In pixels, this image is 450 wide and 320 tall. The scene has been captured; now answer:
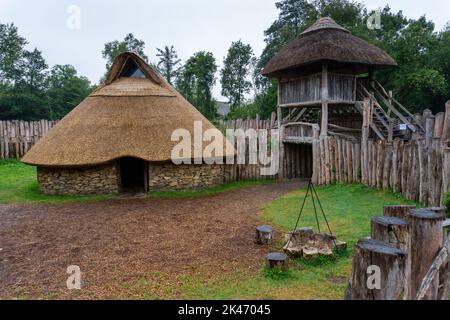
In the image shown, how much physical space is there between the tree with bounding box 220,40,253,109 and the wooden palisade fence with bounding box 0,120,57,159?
79.4 feet

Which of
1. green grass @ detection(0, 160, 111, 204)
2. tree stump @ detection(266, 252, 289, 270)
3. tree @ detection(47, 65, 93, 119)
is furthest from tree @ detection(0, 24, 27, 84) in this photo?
tree stump @ detection(266, 252, 289, 270)

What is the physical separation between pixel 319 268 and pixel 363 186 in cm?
611

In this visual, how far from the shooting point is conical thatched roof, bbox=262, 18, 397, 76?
46.9 feet

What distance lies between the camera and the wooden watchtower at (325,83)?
14.5m

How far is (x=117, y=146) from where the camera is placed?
12.0 m

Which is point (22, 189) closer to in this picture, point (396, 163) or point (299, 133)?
point (299, 133)

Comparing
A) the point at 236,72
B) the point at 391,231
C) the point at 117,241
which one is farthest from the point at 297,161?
the point at 236,72

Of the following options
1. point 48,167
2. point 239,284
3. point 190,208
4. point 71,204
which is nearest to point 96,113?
point 48,167

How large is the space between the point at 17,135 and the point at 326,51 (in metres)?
17.3

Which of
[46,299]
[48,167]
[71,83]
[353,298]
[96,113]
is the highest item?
[71,83]

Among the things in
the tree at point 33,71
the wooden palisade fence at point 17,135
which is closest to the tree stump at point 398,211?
the wooden palisade fence at point 17,135

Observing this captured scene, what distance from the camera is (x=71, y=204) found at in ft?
36.7
